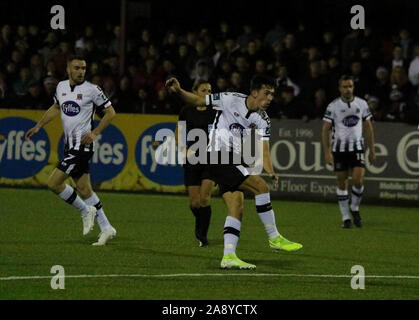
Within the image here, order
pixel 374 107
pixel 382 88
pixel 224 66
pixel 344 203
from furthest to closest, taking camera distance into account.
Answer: pixel 224 66, pixel 382 88, pixel 374 107, pixel 344 203

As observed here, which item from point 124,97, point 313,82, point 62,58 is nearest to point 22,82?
point 62,58

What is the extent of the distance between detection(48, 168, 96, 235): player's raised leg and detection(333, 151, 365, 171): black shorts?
4.41 m

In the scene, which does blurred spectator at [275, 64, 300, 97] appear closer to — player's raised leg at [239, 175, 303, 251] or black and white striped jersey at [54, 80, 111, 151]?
black and white striped jersey at [54, 80, 111, 151]

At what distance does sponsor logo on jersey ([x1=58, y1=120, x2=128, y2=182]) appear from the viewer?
65.3 ft

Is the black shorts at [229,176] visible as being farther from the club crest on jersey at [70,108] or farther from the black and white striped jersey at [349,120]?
the black and white striped jersey at [349,120]

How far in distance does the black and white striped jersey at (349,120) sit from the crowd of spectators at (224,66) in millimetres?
3105

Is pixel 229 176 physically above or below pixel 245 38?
below

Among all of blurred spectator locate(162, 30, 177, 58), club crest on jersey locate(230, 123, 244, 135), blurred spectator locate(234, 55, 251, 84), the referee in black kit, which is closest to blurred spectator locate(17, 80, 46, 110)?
blurred spectator locate(162, 30, 177, 58)

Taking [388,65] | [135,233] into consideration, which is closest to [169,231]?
[135,233]

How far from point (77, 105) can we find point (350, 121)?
4703 mm

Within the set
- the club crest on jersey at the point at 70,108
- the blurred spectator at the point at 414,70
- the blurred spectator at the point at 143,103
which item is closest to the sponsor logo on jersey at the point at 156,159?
the blurred spectator at the point at 143,103

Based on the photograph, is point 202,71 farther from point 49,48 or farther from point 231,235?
point 231,235

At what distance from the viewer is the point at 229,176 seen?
34.5 feet

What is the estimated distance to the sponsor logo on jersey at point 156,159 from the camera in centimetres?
1959
